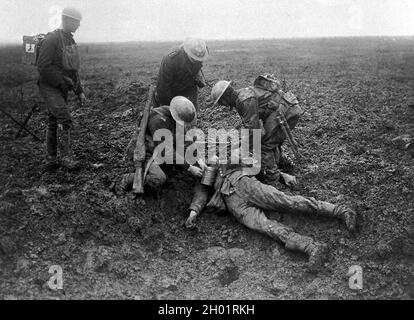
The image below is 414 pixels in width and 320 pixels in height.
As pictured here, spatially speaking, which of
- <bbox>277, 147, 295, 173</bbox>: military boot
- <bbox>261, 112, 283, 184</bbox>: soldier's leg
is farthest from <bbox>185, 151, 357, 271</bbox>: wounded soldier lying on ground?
<bbox>277, 147, 295, 173</bbox>: military boot

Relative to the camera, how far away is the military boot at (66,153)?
20.1ft

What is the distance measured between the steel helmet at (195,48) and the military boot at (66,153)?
1.96m

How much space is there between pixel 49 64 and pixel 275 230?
3509 millimetres

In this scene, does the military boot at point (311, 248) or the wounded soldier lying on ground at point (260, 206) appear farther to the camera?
the wounded soldier lying on ground at point (260, 206)

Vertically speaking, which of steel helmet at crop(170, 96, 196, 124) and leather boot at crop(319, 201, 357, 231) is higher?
steel helmet at crop(170, 96, 196, 124)

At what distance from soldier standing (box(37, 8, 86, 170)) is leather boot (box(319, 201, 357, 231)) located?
3.26 metres

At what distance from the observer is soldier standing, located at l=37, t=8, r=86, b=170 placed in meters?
5.81

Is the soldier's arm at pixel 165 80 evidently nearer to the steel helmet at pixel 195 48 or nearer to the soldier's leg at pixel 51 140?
the steel helmet at pixel 195 48

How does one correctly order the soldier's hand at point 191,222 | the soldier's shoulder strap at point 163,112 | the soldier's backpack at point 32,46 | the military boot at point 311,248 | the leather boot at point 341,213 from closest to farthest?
the military boot at point 311,248 → the leather boot at point 341,213 → the soldier's hand at point 191,222 → the soldier's shoulder strap at point 163,112 → the soldier's backpack at point 32,46

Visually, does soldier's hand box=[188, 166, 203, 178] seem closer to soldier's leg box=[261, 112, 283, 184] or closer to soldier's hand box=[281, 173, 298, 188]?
soldier's leg box=[261, 112, 283, 184]

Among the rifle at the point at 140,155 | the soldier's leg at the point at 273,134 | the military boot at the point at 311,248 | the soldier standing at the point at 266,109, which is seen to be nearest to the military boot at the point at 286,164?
the soldier standing at the point at 266,109
